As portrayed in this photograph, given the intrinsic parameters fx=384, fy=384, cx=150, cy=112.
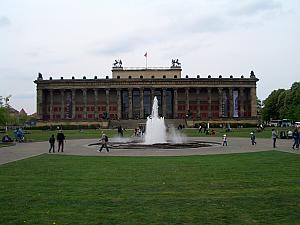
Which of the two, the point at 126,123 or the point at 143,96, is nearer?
the point at 126,123

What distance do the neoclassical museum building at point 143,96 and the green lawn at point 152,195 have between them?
103270mm

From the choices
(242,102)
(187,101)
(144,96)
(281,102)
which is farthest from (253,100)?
(144,96)

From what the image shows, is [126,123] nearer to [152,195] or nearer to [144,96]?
[144,96]

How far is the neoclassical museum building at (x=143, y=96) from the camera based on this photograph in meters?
123

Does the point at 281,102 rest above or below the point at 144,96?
below

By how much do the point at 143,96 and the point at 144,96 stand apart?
3701mm

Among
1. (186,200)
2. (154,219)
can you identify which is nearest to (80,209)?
(154,219)

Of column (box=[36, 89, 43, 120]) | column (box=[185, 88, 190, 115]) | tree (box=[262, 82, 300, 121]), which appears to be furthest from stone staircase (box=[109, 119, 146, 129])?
tree (box=[262, 82, 300, 121])

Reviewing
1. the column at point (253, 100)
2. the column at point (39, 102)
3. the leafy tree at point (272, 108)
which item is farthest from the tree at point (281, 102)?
the column at point (39, 102)

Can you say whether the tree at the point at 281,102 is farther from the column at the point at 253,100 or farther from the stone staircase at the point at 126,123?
the stone staircase at the point at 126,123

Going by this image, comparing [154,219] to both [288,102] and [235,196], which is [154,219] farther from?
[288,102]

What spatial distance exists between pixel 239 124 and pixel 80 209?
100 m

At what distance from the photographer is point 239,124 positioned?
354 feet

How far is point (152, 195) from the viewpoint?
13055mm
